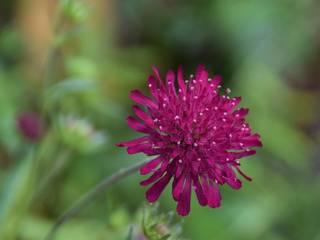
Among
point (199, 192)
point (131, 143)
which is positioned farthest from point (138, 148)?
point (199, 192)

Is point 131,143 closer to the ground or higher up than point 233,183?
higher up

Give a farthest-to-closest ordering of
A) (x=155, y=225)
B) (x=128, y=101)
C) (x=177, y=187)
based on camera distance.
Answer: (x=128, y=101) < (x=155, y=225) < (x=177, y=187)

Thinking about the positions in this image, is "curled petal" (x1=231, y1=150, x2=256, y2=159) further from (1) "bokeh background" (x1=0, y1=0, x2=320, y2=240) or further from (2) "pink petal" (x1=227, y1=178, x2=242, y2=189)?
(1) "bokeh background" (x1=0, y1=0, x2=320, y2=240)

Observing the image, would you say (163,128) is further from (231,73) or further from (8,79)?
(231,73)

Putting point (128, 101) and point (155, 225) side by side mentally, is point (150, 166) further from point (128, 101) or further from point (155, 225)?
point (128, 101)

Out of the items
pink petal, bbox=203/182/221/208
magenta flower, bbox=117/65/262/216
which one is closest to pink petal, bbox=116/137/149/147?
magenta flower, bbox=117/65/262/216

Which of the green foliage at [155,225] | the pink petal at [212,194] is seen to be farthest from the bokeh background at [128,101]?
the pink petal at [212,194]

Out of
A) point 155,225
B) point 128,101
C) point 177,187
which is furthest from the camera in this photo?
point 128,101

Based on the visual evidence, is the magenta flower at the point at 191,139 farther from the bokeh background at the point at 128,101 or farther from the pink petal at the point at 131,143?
the bokeh background at the point at 128,101
